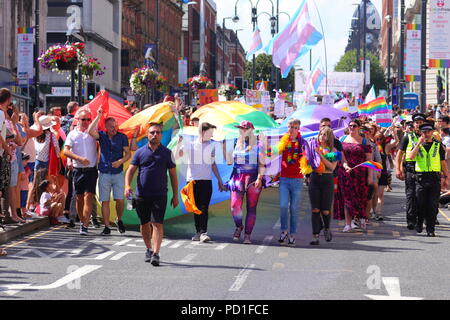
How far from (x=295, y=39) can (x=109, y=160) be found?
30.4 ft

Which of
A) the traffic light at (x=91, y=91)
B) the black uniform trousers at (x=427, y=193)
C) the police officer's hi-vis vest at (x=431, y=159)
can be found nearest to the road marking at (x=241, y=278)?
the black uniform trousers at (x=427, y=193)

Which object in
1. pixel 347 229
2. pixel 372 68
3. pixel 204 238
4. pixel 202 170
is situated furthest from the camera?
pixel 372 68

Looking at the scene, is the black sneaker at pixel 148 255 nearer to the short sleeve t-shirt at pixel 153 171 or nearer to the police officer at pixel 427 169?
the short sleeve t-shirt at pixel 153 171

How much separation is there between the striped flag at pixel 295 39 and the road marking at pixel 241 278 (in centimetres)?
1204

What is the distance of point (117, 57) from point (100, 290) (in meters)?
69.2

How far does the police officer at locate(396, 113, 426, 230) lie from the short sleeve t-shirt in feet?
19.2

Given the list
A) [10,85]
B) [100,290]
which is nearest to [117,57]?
[10,85]

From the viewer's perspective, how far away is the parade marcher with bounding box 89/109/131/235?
15.5 metres

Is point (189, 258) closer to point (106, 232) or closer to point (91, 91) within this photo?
point (106, 232)

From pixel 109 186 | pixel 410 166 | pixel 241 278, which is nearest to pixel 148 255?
pixel 241 278

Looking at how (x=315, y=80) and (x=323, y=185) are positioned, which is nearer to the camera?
(x=323, y=185)

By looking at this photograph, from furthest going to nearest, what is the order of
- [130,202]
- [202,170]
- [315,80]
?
1. [315,80]
2. [202,170]
3. [130,202]

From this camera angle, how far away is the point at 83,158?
50.9ft
